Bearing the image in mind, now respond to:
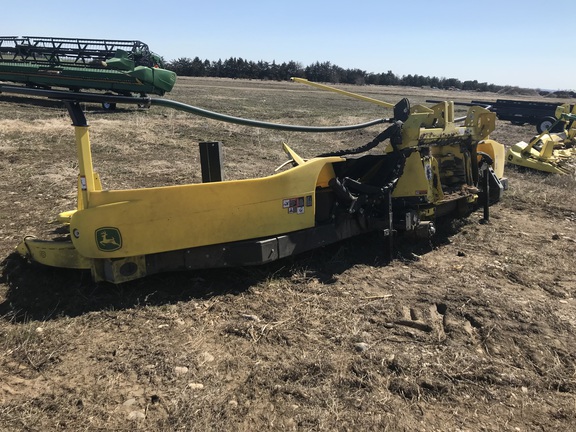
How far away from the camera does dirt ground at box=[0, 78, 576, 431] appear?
237cm

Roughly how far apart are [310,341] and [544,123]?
16503 mm

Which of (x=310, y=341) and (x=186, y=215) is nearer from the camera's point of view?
(x=310, y=341)

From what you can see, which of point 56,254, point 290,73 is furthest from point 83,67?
point 290,73

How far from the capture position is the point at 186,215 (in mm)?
3475

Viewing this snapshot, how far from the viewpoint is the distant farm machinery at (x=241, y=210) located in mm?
3354

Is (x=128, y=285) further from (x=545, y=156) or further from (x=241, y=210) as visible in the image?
(x=545, y=156)

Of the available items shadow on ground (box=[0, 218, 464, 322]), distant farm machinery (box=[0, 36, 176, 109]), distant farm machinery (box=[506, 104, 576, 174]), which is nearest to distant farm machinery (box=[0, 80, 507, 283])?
shadow on ground (box=[0, 218, 464, 322])

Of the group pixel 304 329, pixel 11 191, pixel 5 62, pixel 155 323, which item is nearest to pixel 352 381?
pixel 304 329

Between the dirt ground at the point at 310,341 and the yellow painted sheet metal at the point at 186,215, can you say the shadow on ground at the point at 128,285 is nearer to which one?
the dirt ground at the point at 310,341

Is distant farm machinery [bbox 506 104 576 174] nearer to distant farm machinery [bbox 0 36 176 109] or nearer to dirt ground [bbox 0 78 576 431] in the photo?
dirt ground [bbox 0 78 576 431]

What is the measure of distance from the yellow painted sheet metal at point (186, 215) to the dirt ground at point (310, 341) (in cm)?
42

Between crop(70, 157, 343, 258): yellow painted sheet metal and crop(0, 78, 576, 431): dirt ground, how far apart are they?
1.37ft

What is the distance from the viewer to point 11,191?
6191 millimetres

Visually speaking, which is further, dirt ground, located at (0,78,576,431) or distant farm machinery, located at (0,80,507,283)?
distant farm machinery, located at (0,80,507,283)
